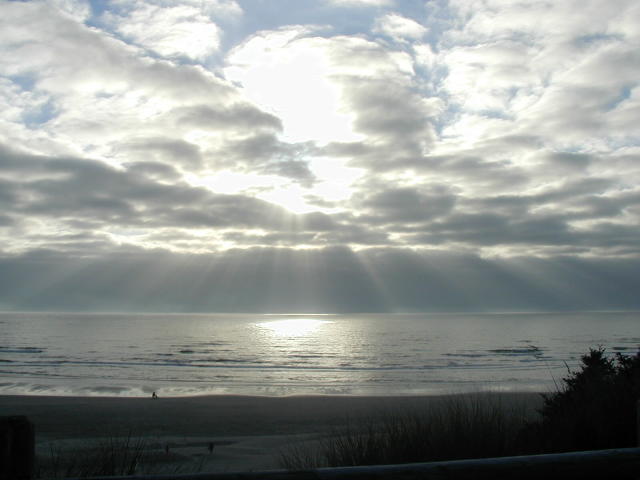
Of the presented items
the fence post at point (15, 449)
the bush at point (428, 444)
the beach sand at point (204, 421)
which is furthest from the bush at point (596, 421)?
the fence post at point (15, 449)

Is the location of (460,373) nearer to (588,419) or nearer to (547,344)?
(588,419)

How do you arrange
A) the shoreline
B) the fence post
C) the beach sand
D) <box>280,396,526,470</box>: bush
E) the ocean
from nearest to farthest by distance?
the fence post, <box>280,396,526,470</box>: bush, the beach sand, the shoreline, the ocean

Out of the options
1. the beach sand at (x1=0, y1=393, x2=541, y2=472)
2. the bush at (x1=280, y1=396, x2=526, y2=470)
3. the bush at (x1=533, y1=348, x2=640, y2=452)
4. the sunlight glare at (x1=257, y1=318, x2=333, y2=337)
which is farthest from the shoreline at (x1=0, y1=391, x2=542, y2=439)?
the sunlight glare at (x1=257, y1=318, x2=333, y2=337)

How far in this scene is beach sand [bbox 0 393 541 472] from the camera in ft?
36.5

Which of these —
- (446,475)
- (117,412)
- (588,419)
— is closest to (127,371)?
(117,412)

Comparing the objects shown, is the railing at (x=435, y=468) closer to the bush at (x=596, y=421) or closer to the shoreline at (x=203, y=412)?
the bush at (x=596, y=421)

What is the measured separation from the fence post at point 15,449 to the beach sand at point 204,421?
23.6 feet

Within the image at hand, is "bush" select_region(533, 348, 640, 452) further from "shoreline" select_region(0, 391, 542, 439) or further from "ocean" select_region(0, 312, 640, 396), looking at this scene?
"ocean" select_region(0, 312, 640, 396)

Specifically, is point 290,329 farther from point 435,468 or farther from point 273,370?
point 435,468

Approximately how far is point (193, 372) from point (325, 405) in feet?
50.6

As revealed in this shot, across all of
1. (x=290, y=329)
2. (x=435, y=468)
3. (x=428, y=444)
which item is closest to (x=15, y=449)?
(x=435, y=468)

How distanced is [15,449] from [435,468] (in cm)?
169

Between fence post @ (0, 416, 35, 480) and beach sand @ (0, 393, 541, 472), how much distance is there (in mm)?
7199

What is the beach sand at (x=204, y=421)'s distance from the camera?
1112 cm
